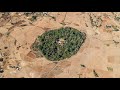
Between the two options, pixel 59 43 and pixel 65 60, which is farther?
pixel 59 43

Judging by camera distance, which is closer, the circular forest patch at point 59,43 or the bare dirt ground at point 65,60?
the bare dirt ground at point 65,60

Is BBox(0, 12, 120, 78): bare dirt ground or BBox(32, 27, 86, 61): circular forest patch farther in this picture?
BBox(32, 27, 86, 61): circular forest patch
